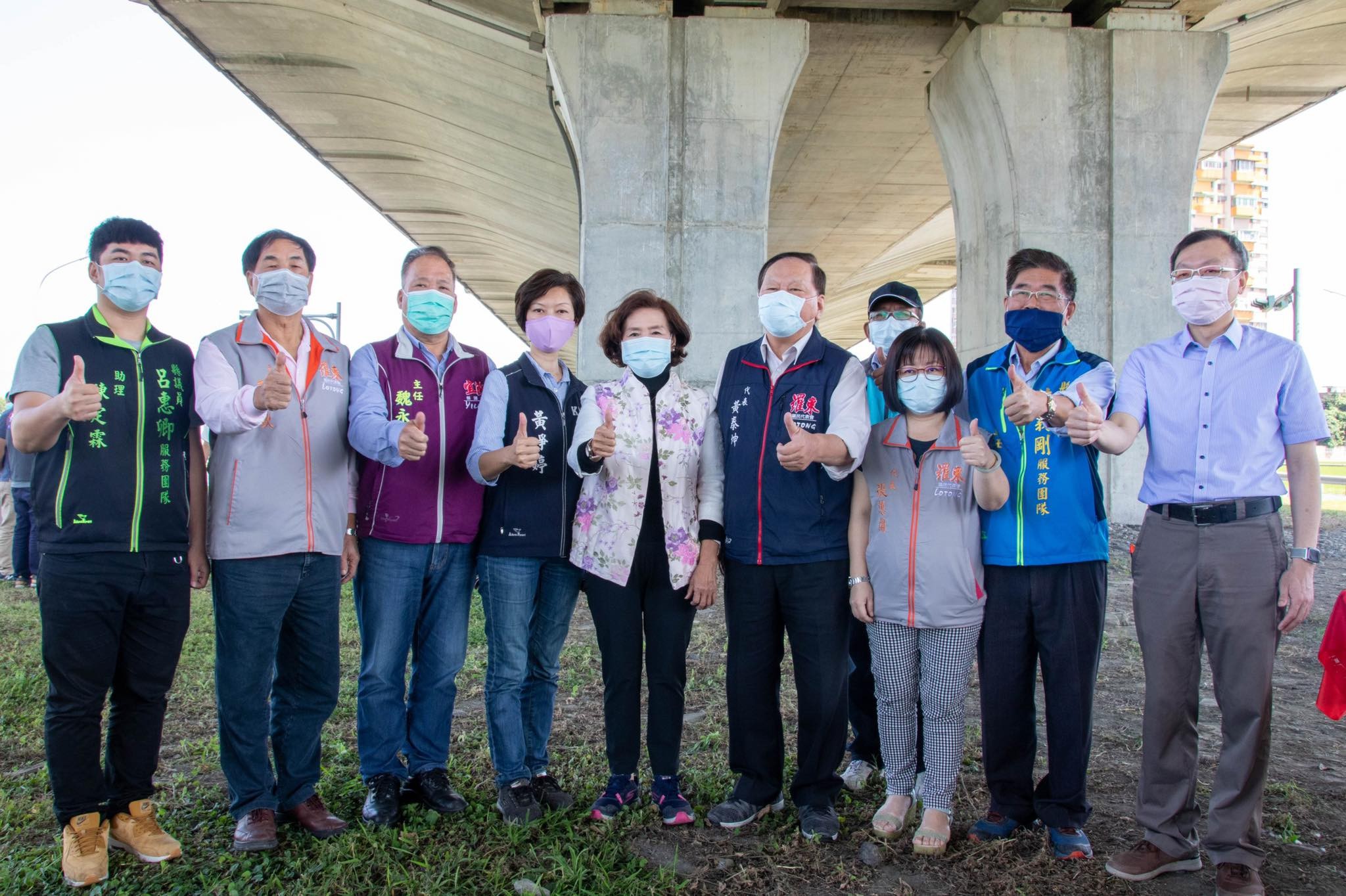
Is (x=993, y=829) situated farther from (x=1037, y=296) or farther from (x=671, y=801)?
(x=1037, y=296)

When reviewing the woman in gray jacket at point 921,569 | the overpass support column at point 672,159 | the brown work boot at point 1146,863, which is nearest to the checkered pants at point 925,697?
the woman in gray jacket at point 921,569

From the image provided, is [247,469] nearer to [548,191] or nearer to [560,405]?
[560,405]

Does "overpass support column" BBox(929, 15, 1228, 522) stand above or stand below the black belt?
above

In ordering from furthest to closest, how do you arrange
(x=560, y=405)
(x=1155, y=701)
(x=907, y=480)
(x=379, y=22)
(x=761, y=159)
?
(x=379, y=22)
(x=761, y=159)
(x=560, y=405)
(x=907, y=480)
(x=1155, y=701)

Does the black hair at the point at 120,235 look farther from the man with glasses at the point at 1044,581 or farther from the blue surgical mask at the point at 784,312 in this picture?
the man with glasses at the point at 1044,581

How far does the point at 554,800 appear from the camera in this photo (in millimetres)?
3484

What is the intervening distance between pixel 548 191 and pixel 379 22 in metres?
6.85

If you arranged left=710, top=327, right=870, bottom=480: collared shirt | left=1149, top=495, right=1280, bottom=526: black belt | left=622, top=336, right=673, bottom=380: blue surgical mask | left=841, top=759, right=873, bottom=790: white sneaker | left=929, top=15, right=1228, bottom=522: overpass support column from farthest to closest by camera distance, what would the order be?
1. left=929, top=15, right=1228, bottom=522: overpass support column
2. left=841, top=759, right=873, bottom=790: white sneaker
3. left=622, top=336, right=673, bottom=380: blue surgical mask
4. left=710, top=327, right=870, bottom=480: collared shirt
5. left=1149, top=495, right=1280, bottom=526: black belt

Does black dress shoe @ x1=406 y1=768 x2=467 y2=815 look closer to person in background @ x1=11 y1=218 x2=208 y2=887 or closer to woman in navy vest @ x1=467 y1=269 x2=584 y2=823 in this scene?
woman in navy vest @ x1=467 y1=269 x2=584 y2=823

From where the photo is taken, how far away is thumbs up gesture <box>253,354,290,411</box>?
9.75 feet

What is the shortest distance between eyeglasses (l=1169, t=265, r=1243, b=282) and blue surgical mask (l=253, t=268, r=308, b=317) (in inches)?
117

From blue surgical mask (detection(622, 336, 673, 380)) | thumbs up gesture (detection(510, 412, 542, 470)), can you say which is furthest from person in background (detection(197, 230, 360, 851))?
blue surgical mask (detection(622, 336, 673, 380))

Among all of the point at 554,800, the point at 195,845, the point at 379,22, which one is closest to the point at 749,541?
the point at 554,800

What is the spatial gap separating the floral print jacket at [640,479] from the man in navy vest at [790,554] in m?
0.11
